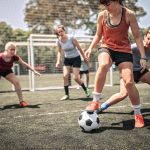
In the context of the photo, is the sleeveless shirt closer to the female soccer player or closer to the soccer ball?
the female soccer player

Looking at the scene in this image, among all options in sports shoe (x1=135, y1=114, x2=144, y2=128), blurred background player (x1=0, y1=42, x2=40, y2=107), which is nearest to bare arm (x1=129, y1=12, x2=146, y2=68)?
sports shoe (x1=135, y1=114, x2=144, y2=128)

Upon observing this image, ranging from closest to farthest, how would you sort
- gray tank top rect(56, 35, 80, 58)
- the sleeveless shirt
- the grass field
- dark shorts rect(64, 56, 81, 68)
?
the grass field < the sleeveless shirt < gray tank top rect(56, 35, 80, 58) < dark shorts rect(64, 56, 81, 68)

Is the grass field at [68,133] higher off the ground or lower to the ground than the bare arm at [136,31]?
lower

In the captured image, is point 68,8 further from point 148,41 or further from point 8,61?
point 148,41

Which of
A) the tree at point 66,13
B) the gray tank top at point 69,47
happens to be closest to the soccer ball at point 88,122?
the gray tank top at point 69,47

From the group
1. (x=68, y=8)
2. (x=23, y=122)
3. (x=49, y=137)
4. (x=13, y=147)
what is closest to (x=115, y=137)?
(x=49, y=137)

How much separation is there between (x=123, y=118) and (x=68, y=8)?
73.6ft

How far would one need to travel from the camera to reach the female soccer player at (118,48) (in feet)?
14.0

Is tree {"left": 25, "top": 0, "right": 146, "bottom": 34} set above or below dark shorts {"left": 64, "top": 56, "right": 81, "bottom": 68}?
above

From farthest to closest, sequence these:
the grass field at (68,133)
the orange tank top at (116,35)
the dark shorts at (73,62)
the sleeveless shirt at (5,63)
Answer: the dark shorts at (73,62) < the sleeveless shirt at (5,63) < the orange tank top at (116,35) < the grass field at (68,133)

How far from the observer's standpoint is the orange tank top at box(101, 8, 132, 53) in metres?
4.37

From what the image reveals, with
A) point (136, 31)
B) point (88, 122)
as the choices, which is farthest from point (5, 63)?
point (136, 31)

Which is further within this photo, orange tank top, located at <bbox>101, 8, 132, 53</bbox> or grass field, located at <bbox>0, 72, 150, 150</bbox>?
orange tank top, located at <bbox>101, 8, 132, 53</bbox>

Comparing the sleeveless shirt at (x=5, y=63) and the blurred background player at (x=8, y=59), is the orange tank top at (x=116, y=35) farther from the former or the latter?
the sleeveless shirt at (x=5, y=63)
